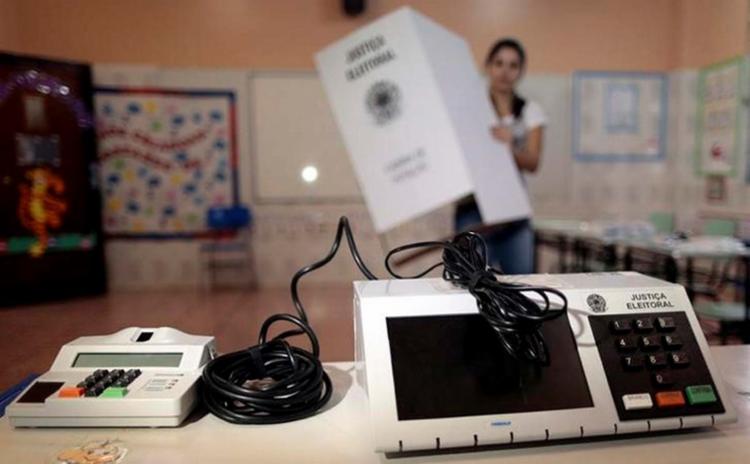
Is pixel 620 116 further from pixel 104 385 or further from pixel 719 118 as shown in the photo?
pixel 104 385

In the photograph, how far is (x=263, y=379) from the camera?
61 centimetres

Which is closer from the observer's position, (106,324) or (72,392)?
(72,392)

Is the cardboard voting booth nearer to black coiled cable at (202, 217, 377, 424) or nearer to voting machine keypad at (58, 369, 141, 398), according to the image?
black coiled cable at (202, 217, 377, 424)

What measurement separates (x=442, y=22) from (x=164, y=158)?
2.15 m

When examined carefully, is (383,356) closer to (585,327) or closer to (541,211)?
(585,327)

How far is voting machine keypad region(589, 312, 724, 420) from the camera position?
514mm

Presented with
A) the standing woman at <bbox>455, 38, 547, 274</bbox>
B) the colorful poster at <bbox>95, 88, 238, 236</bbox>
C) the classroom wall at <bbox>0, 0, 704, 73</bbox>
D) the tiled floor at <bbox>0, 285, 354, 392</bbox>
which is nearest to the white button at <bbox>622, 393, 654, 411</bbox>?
the tiled floor at <bbox>0, 285, 354, 392</bbox>

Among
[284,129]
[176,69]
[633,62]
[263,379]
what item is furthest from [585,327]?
[633,62]

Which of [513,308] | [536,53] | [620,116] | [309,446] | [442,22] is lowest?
[309,446]

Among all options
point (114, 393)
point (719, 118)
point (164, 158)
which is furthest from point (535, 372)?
point (719, 118)

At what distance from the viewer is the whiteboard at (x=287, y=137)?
3881 millimetres

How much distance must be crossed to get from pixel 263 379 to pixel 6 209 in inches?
63.7

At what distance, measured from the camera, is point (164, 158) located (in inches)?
153

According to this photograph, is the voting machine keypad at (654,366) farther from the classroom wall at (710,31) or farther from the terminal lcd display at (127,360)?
the classroom wall at (710,31)
